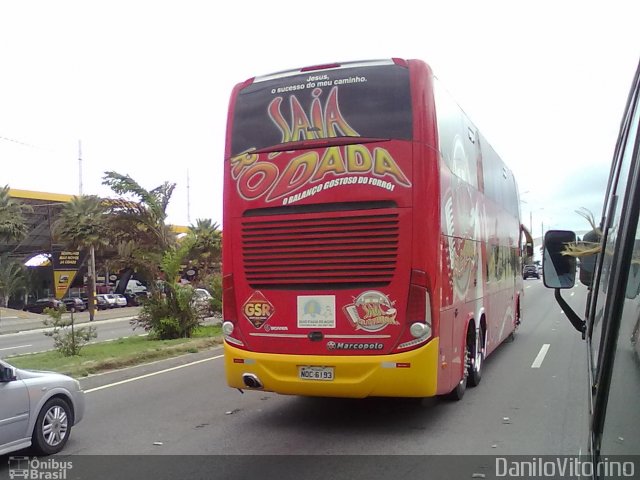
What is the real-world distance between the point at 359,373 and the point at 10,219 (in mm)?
35480

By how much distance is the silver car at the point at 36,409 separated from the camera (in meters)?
5.66

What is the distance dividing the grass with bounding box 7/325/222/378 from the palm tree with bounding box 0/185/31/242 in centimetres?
2410

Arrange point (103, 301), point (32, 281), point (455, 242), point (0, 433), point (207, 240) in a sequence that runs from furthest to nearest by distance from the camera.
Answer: point (32, 281) < point (103, 301) < point (207, 240) < point (455, 242) < point (0, 433)

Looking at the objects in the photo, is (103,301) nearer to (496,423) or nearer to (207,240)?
(207,240)

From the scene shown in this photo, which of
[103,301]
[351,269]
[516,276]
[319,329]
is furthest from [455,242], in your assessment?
[103,301]

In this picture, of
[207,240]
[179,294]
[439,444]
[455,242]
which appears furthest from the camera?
[207,240]

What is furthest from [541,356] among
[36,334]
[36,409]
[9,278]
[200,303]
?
[9,278]

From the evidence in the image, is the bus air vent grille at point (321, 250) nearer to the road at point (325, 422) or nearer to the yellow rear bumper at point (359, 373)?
the yellow rear bumper at point (359, 373)

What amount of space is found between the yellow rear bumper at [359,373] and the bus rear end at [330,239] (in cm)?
1

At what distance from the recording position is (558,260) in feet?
13.5

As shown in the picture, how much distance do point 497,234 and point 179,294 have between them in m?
9.18

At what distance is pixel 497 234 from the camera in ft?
37.0

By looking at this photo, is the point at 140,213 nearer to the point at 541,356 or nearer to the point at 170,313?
the point at 170,313

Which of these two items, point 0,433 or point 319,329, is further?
point 319,329
